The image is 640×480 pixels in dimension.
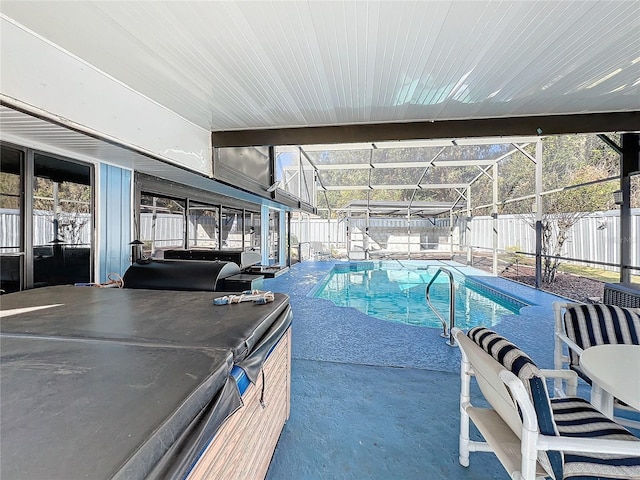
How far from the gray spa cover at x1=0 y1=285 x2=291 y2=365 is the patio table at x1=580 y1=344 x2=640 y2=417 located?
175cm

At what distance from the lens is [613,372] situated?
1531mm

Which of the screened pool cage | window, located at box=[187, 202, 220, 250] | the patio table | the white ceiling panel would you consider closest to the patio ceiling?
the white ceiling panel

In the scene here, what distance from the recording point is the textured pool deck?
1777mm

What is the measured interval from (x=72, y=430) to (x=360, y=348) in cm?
310

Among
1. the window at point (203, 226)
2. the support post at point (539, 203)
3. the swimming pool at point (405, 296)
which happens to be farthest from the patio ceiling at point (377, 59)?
the support post at point (539, 203)

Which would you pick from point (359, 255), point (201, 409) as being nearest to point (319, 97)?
point (201, 409)

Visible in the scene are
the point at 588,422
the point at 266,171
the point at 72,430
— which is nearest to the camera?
the point at 72,430

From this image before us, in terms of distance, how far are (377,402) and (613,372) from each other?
1553 mm

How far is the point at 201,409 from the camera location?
954 mm

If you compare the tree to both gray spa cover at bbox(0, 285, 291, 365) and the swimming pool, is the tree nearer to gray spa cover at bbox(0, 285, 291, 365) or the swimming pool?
the swimming pool

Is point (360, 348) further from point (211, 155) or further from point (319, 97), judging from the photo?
point (211, 155)

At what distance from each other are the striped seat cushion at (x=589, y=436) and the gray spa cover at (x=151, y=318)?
1.51 m

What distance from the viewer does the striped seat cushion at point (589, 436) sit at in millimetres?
1184

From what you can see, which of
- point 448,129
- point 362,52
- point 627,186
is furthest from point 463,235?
point 362,52
